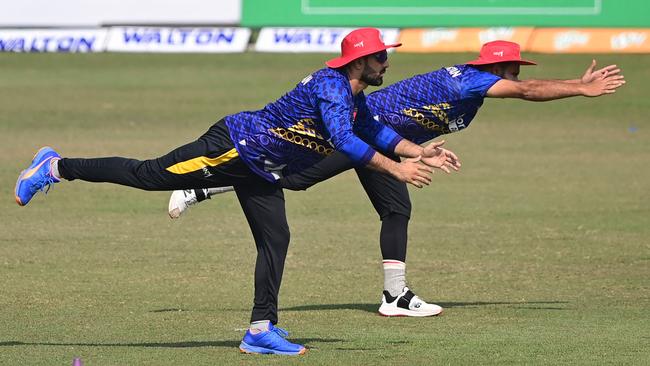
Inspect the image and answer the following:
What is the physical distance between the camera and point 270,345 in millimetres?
8594

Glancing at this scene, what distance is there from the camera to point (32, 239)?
13992 millimetres

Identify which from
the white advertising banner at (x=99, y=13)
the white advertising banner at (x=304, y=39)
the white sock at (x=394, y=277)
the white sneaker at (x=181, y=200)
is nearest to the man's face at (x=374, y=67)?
the white sock at (x=394, y=277)

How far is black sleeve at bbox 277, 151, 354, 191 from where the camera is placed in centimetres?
853

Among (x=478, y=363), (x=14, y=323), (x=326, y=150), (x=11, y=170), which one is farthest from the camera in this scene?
(x=11, y=170)

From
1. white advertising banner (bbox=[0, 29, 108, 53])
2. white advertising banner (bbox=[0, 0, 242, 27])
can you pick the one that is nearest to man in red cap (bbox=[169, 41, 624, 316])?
white advertising banner (bbox=[0, 0, 242, 27])

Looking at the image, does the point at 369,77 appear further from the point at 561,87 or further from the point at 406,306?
the point at 406,306

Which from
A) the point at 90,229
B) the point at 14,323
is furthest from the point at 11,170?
the point at 14,323

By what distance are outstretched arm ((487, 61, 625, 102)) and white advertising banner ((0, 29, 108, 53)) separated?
86.3ft

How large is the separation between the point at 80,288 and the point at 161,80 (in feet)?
65.6

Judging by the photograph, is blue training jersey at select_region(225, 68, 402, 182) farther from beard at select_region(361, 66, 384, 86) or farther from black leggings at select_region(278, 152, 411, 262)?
black leggings at select_region(278, 152, 411, 262)

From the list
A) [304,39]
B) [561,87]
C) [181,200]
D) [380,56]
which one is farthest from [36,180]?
[304,39]

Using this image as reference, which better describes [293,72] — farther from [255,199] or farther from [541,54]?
[255,199]

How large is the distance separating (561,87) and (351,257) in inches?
160

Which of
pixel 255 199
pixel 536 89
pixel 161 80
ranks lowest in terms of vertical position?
pixel 255 199
